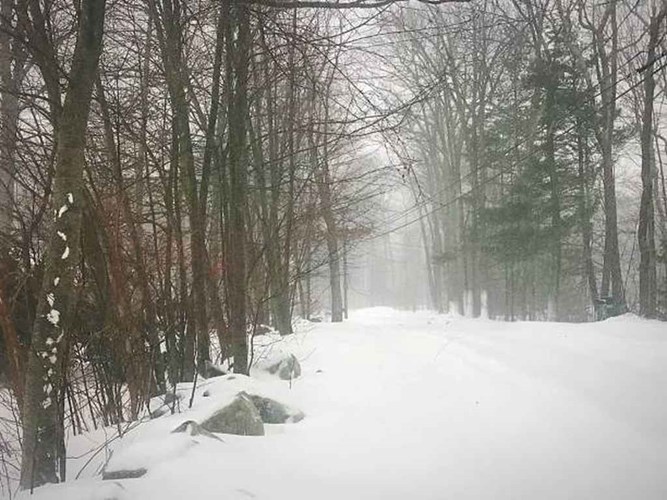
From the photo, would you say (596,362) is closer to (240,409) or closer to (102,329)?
(240,409)

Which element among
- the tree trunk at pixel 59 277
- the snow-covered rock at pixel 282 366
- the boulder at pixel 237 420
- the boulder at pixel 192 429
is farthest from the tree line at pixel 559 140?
the boulder at pixel 192 429

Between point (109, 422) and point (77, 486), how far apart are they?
2.02 metres

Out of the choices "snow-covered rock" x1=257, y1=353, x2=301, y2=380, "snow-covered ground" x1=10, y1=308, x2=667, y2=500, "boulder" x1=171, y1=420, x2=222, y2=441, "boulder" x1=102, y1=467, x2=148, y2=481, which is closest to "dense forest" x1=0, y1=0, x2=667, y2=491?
"snow-covered rock" x1=257, y1=353, x2=301, y2=380

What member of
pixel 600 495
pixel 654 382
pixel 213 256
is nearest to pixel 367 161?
pixel 213 256

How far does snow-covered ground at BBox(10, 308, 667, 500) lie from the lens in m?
2.88

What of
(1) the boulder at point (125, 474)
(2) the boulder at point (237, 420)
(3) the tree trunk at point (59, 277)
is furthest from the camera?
(2) the boulder at point (237, 420)

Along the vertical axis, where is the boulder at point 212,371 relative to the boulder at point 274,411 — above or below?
above

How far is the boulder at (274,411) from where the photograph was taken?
4312 millimetres

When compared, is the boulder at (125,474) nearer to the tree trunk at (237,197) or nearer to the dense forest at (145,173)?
the dense forest at (145,173)

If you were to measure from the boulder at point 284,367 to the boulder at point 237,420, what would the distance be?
216cm

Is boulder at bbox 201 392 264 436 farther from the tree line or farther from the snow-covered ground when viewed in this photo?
the tree line

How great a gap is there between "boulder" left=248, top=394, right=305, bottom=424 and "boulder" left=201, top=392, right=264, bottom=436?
17.8 inches

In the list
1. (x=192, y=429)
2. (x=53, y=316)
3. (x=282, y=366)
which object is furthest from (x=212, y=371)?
(x=53, y=316)

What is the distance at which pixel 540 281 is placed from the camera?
23.0m
